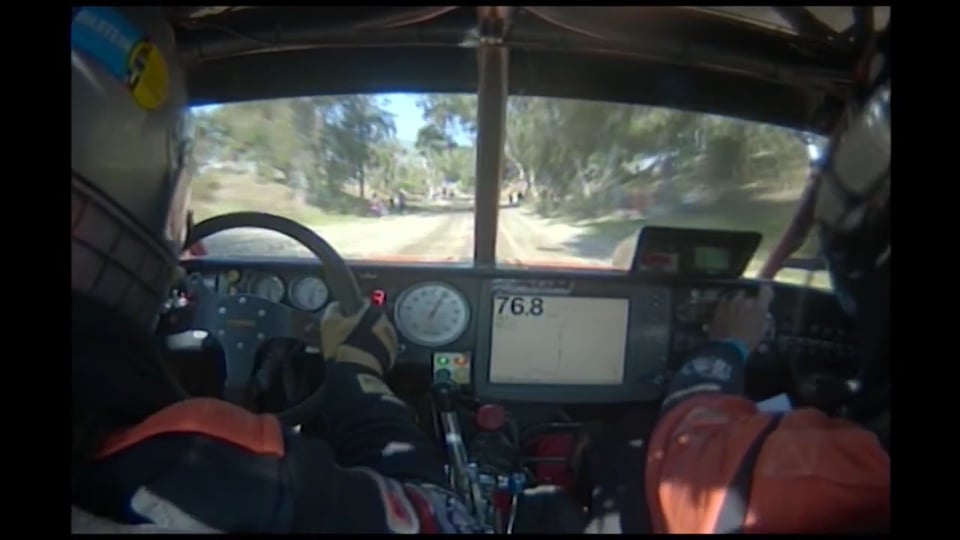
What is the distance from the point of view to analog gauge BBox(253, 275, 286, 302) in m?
1.72

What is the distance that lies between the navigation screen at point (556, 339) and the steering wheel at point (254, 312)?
0.34m

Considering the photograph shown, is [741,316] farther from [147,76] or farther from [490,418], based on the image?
[147,76]

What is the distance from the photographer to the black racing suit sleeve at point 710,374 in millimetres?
1454

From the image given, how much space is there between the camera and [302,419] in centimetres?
150

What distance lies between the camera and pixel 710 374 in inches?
60.3

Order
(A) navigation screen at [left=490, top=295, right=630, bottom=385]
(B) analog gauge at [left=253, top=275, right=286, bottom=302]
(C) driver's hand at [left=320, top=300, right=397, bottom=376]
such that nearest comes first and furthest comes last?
(C) driver's hand at [left=320, top=300, right=397, bottom=376] → (B) analog gauge at [left=253, top=275, right=286, bottom=302] → (A) navigation screen at [left=490, top=295, right=630, bottom=385]

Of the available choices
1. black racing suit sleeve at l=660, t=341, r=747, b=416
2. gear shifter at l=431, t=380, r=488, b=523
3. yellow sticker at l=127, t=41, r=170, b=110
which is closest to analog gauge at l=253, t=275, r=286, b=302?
gear shifter at l=431, t=380, r=488, b=523

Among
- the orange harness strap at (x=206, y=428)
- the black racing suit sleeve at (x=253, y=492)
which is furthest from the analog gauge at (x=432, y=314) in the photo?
the orange harness strap at (x=206, y=428)

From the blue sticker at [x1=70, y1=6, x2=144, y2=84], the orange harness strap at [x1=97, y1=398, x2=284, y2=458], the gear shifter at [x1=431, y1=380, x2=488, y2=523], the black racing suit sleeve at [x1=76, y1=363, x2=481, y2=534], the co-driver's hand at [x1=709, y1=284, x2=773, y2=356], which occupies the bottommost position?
the gear shifter at [x1=431, y1=380, x2=488, y2=523]

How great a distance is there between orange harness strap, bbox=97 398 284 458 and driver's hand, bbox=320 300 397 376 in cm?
50

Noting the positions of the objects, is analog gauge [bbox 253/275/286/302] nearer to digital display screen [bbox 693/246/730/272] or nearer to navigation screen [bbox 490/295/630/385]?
navigation screen [bbox 490/295/630/385]

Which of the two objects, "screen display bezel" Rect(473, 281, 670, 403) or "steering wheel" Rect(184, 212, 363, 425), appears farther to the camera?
"screen display bezel" Rect(473, 281, 670, 403)

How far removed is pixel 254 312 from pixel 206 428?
0.62 m

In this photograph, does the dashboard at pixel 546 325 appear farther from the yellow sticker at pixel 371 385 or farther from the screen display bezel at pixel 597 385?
the yellow sticker at pixel 371 385
